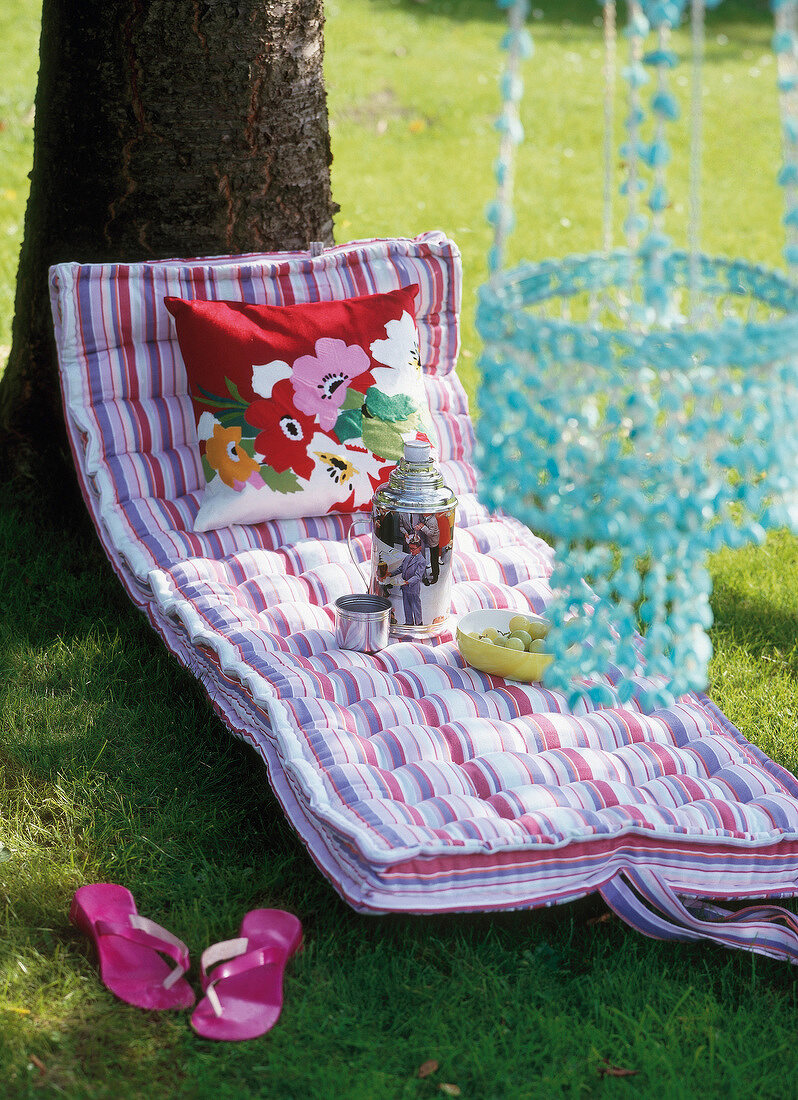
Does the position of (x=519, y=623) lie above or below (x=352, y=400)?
below

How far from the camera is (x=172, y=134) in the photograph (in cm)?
305

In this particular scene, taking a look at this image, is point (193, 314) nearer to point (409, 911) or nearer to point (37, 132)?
point (37, 132)

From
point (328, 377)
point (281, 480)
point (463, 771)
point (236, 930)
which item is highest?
point (328, 377)

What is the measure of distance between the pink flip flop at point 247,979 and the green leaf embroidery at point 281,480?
45.6 inches

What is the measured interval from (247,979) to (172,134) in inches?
83.7

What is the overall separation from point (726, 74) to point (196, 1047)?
928 cm

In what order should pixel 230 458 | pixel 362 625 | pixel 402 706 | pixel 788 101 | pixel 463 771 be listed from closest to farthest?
pixel 788 101 → pixel 463 771 → pixel 402 706 → pixel 362 625 → pixel 230 458

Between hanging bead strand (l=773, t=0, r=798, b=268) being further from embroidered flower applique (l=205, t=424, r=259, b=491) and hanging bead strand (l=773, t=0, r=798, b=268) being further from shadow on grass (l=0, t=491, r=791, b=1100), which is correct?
embroidered flower applique (l=205, t=424, r=259, b=491)

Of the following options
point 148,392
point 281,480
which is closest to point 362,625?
point 281,480

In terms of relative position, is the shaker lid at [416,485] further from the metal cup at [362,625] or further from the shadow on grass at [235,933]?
the shadow on grass at [235,933]

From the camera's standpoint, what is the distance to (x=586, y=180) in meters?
6.85

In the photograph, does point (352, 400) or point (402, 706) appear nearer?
point (402, 706)

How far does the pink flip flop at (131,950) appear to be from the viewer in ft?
6.24

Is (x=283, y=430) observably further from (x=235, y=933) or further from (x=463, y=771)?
(x=235, y=933)
